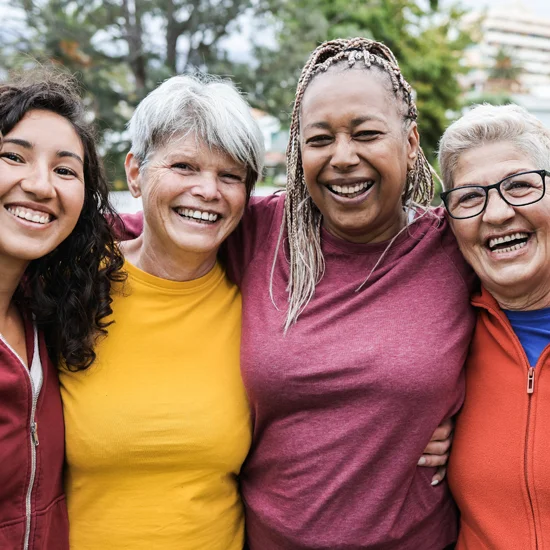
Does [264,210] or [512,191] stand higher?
[512,191]

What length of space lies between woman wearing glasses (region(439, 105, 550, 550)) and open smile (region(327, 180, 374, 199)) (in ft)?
1.01

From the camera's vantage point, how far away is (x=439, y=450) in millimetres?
2090

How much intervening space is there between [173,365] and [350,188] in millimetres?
974

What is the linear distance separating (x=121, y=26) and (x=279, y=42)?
2835mm

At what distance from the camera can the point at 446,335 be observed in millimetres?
2066

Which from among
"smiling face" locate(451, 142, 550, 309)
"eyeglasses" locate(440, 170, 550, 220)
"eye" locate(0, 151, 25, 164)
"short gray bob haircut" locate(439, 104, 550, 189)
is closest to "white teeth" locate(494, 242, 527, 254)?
"smiling face" locate(451, 142, 550, 309)

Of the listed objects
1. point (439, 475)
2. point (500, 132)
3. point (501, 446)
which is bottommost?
point (439, 475)

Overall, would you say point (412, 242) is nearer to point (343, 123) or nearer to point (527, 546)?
point (343, 123)

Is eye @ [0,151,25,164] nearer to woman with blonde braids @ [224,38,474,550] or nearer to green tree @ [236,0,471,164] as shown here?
woman with blonde braids @ [224,38,474,550]

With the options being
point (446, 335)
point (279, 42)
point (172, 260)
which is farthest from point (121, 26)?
point (446, 335)

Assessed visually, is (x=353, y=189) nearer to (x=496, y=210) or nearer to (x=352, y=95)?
(x=352, y=95)

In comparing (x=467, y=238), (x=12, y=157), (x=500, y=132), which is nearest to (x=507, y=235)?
(x=467, y=238)

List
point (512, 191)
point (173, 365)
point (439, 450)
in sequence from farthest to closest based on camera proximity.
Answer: point (173, 365)
point (439, 450)
point (512, 191)

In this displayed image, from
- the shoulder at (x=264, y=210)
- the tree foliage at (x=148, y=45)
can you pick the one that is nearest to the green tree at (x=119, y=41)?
the tree foliage at (x=148, y=45)
